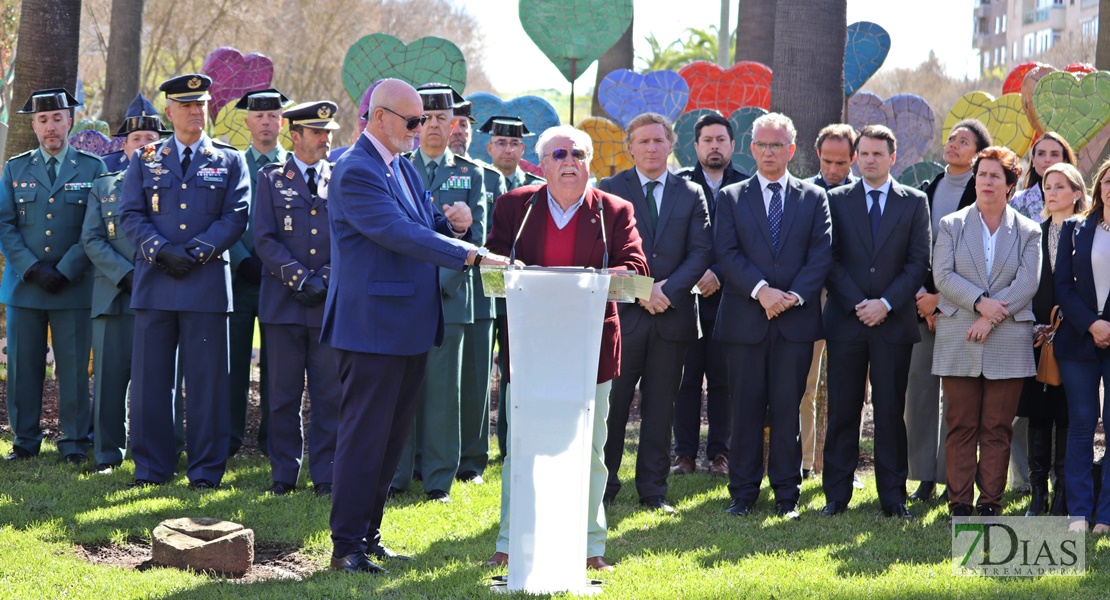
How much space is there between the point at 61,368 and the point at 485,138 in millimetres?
6300

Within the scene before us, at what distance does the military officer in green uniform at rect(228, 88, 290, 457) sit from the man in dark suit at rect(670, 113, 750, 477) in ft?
9.05

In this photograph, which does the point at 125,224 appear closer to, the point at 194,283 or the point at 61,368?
the point at 194,283

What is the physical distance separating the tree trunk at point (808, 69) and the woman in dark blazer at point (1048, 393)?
94.1 inches

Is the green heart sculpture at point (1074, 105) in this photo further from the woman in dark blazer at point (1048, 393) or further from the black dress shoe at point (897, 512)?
the black dress shoe at point (897, 512)

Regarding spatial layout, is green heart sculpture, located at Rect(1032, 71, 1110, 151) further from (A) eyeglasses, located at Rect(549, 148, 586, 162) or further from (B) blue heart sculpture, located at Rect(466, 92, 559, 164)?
(A) eyeglasses, located at Rect(549, 148, 586, 162)

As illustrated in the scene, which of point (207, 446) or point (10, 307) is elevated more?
point (10, 307)

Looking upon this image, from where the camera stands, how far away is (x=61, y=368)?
25.9 feet

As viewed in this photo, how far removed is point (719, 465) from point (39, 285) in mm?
4659

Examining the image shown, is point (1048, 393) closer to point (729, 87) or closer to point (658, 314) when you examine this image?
point (658, 314)

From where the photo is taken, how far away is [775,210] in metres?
6.73

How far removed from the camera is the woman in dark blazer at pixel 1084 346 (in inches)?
246

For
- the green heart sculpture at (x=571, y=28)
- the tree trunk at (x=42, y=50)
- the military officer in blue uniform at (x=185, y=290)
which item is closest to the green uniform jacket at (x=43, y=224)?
the military officer in blue uniform at (x=185, y=290)

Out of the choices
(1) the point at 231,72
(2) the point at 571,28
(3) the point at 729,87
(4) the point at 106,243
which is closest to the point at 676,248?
(4) the point at 106,243

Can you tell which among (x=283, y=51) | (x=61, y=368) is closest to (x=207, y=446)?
(x=61, y=368)
